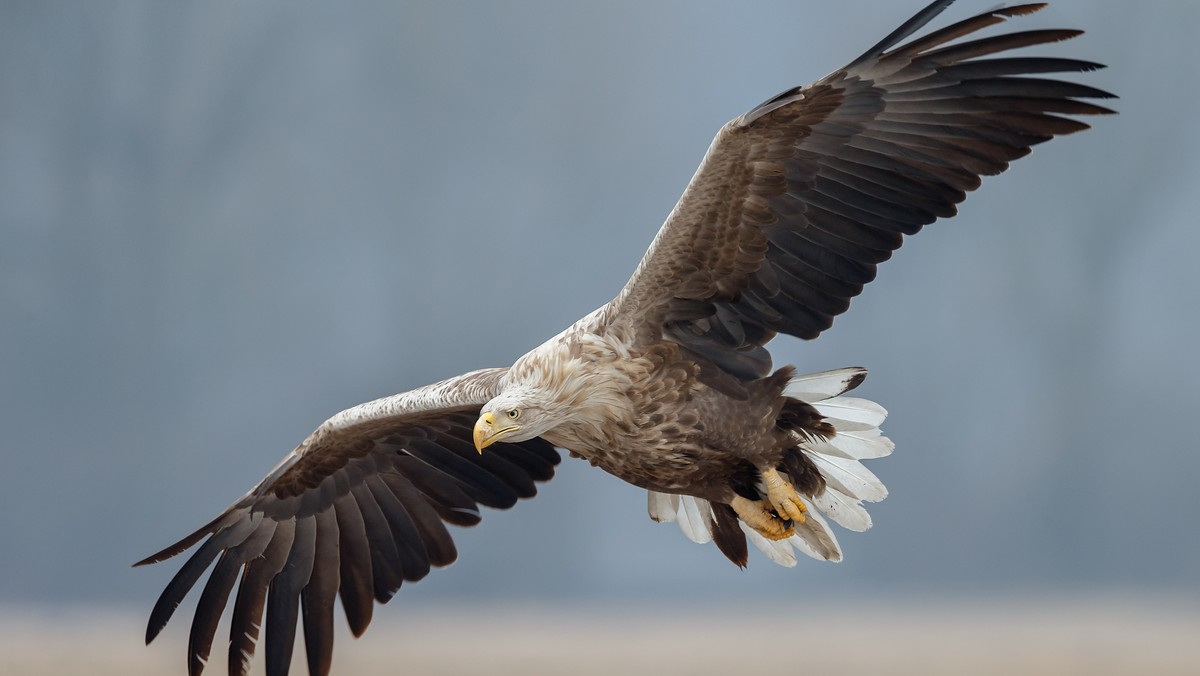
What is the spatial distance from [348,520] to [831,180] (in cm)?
185

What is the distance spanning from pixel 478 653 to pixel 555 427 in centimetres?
353

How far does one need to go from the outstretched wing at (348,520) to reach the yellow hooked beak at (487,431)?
0.57m

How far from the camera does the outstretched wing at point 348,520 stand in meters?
3.92

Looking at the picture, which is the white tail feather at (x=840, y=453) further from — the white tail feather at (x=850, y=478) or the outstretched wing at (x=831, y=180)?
the outstretched wing at (x=831, y=180)

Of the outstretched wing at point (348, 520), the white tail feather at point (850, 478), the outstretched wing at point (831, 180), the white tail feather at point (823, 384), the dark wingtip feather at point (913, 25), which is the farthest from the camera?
the outstretched wing at point (348, 520)

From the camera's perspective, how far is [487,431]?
10.6 ft

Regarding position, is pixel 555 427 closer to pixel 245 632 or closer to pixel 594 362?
pixel 594 362

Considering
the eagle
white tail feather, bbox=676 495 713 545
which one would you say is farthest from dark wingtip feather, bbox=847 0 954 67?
white tail feather, bbox=676 495 713 545

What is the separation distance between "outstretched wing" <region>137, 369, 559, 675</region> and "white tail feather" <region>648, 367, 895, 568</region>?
0.88 m

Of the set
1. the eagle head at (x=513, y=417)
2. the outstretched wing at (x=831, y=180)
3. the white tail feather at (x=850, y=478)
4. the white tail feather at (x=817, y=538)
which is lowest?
the white tail feather at (x=817, y=538)

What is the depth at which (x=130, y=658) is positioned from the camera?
631 cm

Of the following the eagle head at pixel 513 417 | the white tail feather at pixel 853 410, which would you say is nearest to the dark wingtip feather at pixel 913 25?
the white tail feather at pixel 853 410

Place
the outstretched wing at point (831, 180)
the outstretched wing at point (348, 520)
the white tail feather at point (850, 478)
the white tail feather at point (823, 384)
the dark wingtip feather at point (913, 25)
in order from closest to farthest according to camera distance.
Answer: the dark wingtip feather at point (913, 25)
the outstretched wing at point (831, 180)
the white tail feather at point (823, 384)
the white tail feather at point (850, 478)
the outstretched wing at point (348, 520)

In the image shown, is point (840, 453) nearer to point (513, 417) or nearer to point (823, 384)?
point (823, 384)
